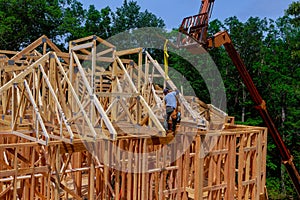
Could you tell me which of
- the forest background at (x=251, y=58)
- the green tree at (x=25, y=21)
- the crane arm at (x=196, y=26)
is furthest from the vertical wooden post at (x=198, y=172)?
the green tree at (x=25, y=21)

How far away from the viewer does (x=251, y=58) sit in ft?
90.0

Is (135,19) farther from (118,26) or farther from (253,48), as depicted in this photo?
(253,48)

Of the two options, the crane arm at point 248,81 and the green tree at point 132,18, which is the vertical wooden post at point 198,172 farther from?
the green tree at point 132,18

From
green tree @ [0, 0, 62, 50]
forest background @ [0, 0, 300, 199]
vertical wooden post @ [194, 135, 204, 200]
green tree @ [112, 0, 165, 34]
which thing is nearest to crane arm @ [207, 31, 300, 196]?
vertical wooden post @ [194, 135, 204, 200]

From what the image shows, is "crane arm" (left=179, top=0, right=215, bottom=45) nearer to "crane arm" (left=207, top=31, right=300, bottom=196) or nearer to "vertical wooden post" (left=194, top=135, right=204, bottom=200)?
"crane arm" (left=207, top=31, right=300, bottom=196)

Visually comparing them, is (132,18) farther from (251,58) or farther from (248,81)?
(248,81)

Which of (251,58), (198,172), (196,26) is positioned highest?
(251,58)

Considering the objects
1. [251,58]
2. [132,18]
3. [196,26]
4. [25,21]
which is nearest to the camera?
[196,26]

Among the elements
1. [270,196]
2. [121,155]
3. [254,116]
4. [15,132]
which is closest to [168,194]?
[121,155]

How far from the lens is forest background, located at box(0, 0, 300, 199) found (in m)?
24.8

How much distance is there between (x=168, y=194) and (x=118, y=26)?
28190mm

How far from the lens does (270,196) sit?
937 inches

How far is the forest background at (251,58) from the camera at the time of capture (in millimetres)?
24844

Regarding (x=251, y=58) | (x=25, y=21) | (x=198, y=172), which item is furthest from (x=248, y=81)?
(x=25, y=21)
